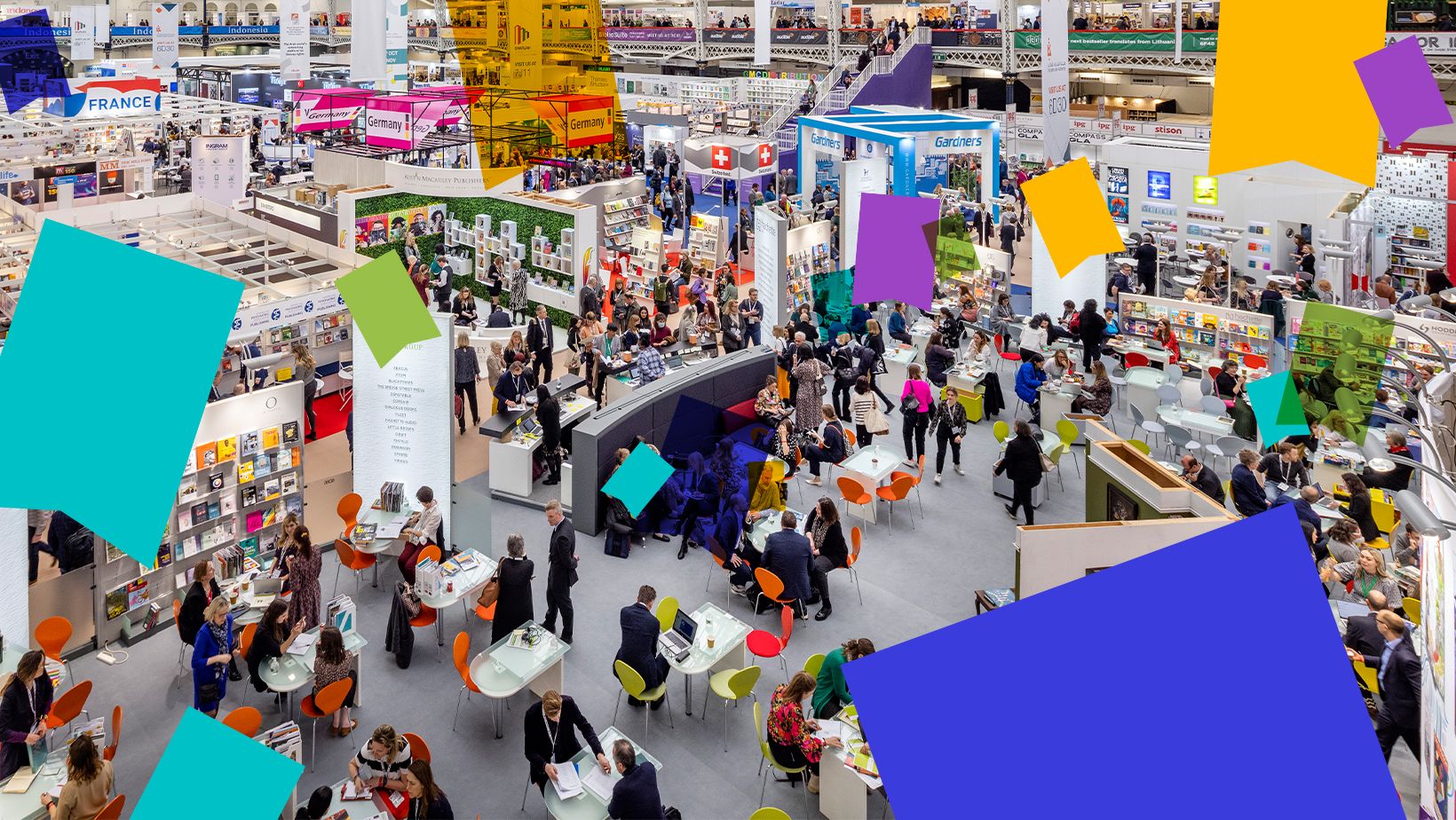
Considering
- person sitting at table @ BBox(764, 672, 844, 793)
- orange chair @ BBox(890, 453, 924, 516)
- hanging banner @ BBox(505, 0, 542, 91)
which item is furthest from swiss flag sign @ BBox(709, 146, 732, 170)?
person sitting at table @ BBox(764, 672, 844, 793)

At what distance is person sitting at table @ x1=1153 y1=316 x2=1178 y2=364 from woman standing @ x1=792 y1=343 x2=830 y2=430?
4520 mm

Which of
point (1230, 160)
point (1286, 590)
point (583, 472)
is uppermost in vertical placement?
point (1230, 160)

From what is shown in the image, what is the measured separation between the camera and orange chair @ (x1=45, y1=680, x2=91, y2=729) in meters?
6.07

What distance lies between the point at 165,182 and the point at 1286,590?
2687 centimetres

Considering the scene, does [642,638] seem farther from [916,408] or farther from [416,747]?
[916,408]

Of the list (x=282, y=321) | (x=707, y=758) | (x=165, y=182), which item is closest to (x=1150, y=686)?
(x=707, y=758)

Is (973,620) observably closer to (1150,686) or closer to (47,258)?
(1150,686)

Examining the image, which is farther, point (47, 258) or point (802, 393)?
point (802, 393)

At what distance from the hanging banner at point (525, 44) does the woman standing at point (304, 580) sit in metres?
12.9

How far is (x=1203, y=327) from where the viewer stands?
12688 millimetres

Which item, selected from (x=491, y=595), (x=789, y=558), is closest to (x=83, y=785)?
(x=491, y=595)

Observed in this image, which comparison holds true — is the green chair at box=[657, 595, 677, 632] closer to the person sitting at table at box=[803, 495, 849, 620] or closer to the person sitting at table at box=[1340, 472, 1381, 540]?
the person sitting at table at box=[803, 495, 849, 620]

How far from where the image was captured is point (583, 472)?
934 cm

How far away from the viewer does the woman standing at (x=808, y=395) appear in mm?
10609
